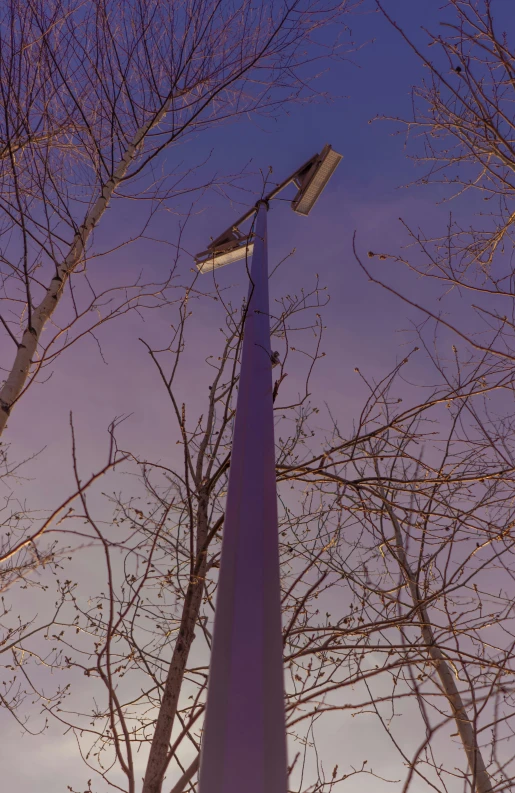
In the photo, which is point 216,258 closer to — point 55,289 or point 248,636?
point 55,289

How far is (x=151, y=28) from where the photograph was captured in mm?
3502

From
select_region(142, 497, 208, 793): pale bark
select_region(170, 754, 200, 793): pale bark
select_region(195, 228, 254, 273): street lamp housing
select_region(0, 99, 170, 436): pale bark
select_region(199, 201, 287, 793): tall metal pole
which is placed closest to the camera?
select_region(199, 201, 287, 793): tall metal pole

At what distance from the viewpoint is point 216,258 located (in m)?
3.27

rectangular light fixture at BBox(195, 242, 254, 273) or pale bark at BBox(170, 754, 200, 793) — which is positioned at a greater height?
rectangular light fixture at BBox(195, 242, 254, 273)

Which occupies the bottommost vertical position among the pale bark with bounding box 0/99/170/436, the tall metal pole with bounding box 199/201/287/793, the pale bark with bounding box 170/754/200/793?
the pale bark with bounding box 170/754/200/793

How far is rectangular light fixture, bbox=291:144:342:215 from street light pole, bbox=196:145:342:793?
2354mm

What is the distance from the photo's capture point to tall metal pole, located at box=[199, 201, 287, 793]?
610mm

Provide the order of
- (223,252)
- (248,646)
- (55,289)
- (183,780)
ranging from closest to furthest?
1. (248,646)
2. (183,780)
3. (55,289)
4. (223,252)

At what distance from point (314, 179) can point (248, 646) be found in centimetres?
313

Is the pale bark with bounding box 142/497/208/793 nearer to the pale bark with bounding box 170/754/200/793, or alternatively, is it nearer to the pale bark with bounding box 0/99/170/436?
the pale bark with bounding box 170/754/200/793

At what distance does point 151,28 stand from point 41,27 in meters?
0.86

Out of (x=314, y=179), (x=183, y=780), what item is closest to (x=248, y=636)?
(x=183, y=780)

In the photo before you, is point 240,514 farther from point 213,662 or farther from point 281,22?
point 281,22

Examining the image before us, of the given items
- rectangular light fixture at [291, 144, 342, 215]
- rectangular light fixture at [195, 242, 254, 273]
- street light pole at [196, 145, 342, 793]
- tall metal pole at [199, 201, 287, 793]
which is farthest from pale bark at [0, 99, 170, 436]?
tall metal pole at [199, 201, 287, 793]
